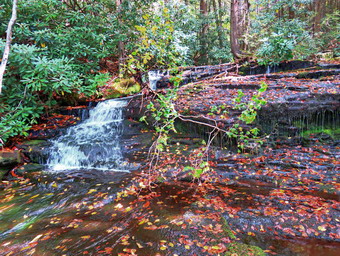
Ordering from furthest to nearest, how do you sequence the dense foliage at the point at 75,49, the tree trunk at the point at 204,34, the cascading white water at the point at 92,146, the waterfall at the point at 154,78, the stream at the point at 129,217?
1. the tree trunk at the point at 204,34
2. the waterfall at the point at 154,78
3. the cascading white water at the point at 92,146
4. the dense foliage at the point at 75,49
5. the stream at the point at 129,217

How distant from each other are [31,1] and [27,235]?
22.2 feet

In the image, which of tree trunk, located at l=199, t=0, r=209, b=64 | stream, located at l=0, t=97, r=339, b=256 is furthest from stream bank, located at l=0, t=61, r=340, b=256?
tree trunk, located at l=199, t=0, r=209, b=64

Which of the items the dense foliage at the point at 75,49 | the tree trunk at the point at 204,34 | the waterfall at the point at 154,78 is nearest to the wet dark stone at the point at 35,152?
the dense foliage at the point at 75,49

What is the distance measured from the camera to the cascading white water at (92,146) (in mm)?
5946

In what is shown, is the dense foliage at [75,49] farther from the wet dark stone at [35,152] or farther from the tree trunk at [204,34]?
the tree trunk at [204,34]

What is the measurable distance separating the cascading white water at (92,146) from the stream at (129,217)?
30 centimetres

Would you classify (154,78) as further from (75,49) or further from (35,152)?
(35,152)

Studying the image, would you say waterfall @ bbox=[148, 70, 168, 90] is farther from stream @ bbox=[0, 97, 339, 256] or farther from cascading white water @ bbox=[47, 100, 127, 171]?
stream @ bbox=[0, 97, 339, 256]

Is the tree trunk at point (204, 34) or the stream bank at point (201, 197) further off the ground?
the tree trunk at point (204, 34)

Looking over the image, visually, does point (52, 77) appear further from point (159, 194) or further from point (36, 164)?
point (159, 194)

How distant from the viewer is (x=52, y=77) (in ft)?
19.4

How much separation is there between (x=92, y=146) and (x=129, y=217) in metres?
3.76

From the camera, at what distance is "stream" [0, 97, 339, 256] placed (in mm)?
2459

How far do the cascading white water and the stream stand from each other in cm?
30
